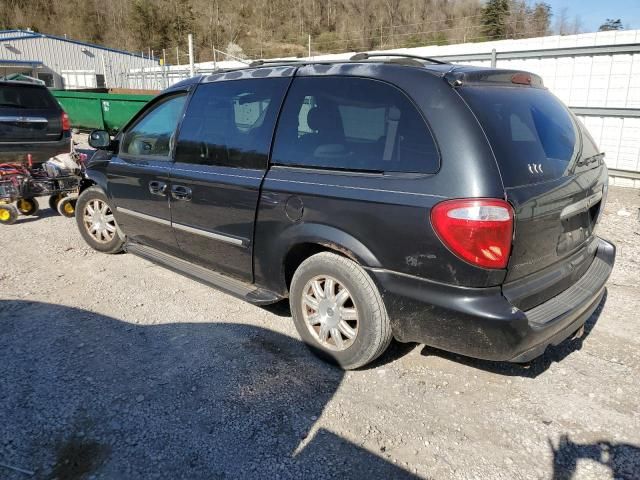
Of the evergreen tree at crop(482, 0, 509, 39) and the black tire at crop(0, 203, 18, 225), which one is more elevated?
the evergreen tree at crop(482, 0, 509, 39)

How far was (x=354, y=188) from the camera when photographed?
9.07ft

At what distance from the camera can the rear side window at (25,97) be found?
7.18 m

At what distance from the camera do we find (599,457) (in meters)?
2.37

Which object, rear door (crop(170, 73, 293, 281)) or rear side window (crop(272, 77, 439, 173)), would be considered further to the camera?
rear door (crop(170, 73, 293, 281))

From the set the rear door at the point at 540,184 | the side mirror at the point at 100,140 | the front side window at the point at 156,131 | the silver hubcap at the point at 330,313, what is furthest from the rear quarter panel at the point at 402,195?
the side mirror at the point at 100,140

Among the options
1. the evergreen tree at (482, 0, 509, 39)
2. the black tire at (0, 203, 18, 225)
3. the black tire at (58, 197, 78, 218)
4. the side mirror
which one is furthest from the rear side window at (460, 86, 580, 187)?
the evergreen tree at (482, 0, 509, 39)

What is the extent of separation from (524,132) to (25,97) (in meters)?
7.56

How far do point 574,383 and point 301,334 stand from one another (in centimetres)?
177

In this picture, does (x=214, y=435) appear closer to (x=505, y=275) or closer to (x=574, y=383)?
(x=505, y=275)

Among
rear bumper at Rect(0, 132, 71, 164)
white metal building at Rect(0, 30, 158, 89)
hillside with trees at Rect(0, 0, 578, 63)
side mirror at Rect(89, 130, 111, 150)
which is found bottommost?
rear bumper at Rect(0, 132, 71, 164)

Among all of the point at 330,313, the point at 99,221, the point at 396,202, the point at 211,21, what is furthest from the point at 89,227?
the point at 211,21

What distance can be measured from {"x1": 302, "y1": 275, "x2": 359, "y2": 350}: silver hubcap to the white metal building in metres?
32.2

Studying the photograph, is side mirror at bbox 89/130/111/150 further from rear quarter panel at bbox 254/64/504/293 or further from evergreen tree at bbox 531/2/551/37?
evergreen tree at bbox 531/2/551/37

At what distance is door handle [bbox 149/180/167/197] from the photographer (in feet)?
13.3
